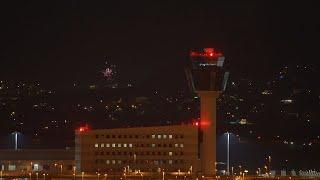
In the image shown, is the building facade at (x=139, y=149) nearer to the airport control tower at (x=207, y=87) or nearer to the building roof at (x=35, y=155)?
the airport control tower at (x=207, y=87)

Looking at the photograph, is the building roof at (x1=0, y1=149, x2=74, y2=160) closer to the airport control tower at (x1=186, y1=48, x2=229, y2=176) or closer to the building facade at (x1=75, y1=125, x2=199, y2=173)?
the building facade at (x1=75, y1=125, x2=199, y2=173)

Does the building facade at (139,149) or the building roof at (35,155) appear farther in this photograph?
the building roof at (35,155)

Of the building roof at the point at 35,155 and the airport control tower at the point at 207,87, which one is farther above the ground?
the airport control tower at the point at 207,87

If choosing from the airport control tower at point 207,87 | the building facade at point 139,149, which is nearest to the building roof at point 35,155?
the building facade at point 139,149

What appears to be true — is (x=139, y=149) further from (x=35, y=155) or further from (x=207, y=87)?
(x=35, y=155)

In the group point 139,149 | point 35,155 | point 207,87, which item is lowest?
point 35,155

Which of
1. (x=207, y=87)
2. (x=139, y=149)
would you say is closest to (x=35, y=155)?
(x=139, y=149)

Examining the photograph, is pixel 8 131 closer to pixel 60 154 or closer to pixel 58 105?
pixel 58 105

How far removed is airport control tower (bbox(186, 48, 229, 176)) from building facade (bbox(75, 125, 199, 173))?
832mm

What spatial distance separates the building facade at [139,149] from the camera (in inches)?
2028

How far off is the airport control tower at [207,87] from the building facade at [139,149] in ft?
2.73

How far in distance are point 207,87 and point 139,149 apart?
631 cm

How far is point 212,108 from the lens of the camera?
52.5 m

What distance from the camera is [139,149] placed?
51812mm
